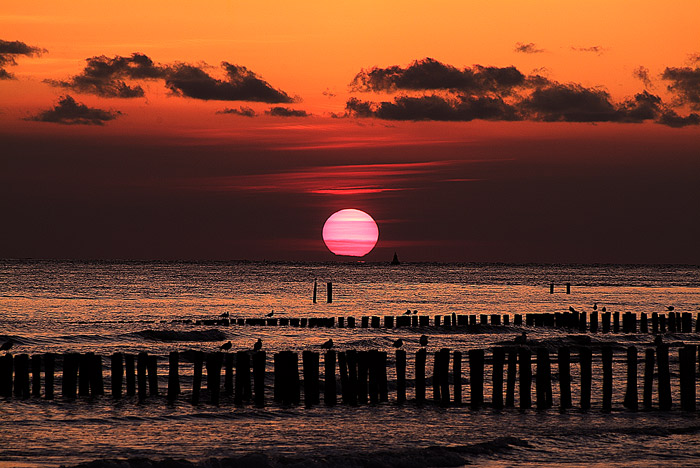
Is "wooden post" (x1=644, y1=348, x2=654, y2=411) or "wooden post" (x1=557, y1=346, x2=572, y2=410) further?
"wooden post" (x1=557, y1=346, x2=572, y2=410)

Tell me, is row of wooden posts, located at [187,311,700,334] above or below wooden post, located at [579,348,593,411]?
below

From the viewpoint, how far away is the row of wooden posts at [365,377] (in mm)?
19547

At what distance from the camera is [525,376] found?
19641 mm

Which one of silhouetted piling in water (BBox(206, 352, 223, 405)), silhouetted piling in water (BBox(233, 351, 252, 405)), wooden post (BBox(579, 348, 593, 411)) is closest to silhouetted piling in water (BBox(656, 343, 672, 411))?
wooden post (BBox(579, 348, 593, 411))

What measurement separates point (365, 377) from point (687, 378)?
275 inches

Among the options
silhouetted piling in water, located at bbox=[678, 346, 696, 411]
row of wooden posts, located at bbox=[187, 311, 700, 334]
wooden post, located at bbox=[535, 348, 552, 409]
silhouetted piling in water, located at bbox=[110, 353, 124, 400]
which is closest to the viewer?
silhouetted piling in water, located at bbox=[678, 346, 696, 411]

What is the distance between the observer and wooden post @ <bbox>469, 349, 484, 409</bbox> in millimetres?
19094

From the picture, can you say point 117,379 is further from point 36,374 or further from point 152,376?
point 36,374

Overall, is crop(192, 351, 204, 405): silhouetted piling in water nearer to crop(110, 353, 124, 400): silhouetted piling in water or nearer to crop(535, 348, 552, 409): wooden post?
crop(110, 353, 124, 400): silhouetted piling in water

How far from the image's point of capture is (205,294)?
8231 cm

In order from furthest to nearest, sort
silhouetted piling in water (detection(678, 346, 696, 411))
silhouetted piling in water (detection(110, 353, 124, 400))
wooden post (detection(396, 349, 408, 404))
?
silhouetted piling in water (detection(110, 353, 124, 400)), wooden post (detection(396, 349, 408, 404)), silhouetted piling in water (detection(678, 346, 696, 411))

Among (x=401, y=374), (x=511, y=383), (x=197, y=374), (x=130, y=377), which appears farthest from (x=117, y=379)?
(x=511, y=383)

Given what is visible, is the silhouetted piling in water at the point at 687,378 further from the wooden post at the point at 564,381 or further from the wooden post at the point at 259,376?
the wooden post at the point at 259,376

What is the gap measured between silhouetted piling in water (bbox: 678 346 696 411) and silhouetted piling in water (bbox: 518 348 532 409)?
10.5 ft
